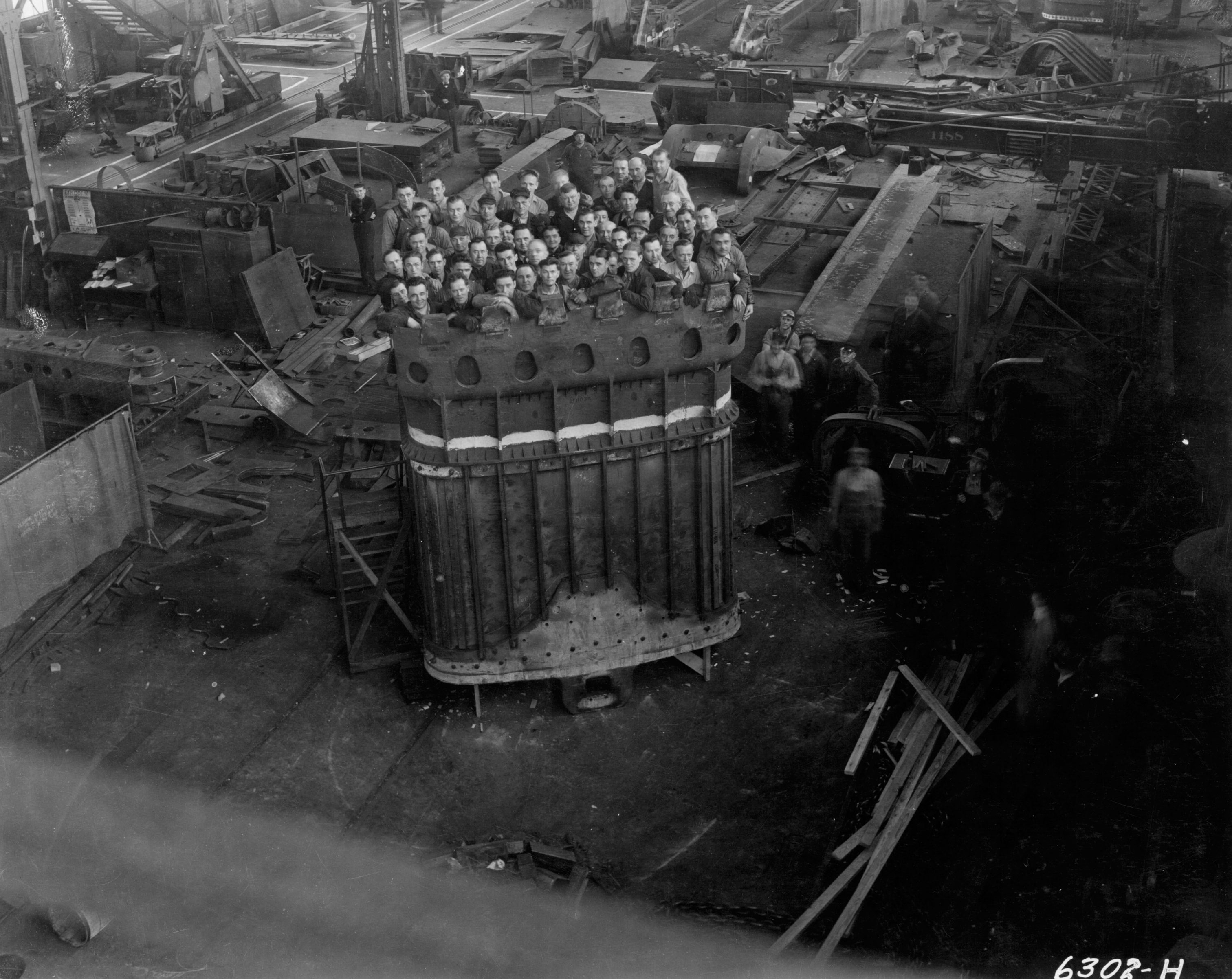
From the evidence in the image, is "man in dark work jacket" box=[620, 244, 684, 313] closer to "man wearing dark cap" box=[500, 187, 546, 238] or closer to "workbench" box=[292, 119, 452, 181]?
"man wearing dark cap" box=[500, 187, 546, 238]

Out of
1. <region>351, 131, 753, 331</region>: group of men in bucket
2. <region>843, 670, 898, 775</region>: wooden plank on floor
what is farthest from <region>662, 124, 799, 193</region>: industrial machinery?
<region>843, 670, 898, 775</region>: wooden plank on floor

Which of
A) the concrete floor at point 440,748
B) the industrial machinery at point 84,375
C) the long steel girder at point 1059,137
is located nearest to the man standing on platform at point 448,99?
the long steel girder at point 1059,137

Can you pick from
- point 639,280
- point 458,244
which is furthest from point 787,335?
point 458,244

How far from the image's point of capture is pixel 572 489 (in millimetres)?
11148

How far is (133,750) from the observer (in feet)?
36.6

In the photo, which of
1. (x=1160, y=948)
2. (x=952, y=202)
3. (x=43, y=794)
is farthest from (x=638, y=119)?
(x=1160, y=948)

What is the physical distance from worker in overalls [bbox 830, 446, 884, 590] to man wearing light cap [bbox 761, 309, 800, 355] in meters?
2.32

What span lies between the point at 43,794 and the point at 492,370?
454cm

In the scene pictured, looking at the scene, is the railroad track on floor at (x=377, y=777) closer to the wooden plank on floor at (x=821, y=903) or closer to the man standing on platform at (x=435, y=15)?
the wooden plank on floor at (x=821, y=903)

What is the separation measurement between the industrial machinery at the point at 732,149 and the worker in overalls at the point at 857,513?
35.2 ft

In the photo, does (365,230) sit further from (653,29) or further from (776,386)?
(653,29)

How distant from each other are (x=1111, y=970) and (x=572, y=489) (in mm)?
5063

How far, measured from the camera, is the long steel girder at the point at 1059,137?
15891 mm

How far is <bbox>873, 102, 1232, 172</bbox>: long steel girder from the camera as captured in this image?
52.1ft
